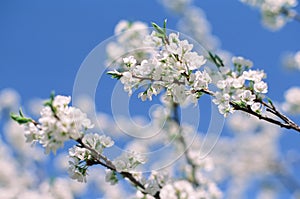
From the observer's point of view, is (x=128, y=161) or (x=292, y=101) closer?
(x=128, y=161)

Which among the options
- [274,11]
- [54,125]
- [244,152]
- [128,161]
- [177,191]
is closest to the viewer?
[54,125]

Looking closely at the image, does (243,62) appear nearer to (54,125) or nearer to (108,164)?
(108,164)

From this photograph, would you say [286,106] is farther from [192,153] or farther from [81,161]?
[81,161]

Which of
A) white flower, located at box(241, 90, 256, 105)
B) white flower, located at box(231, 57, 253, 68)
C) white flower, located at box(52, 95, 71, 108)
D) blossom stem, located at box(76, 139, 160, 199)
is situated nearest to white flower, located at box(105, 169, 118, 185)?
blossom stem, located at box(76, 139, 160, 199)

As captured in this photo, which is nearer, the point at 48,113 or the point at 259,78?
the point at 48,113

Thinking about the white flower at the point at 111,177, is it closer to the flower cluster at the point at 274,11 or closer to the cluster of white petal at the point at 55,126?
the cluster of white petal at the point at 55,126

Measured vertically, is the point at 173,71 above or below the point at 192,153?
below

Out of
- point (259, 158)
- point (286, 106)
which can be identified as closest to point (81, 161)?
point (286, 106)

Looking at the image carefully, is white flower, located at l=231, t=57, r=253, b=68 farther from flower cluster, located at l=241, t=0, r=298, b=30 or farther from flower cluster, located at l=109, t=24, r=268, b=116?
flower cluster, located at l=241, t=0, r=298, b=30

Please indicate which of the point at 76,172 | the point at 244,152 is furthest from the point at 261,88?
the point at 244,152
